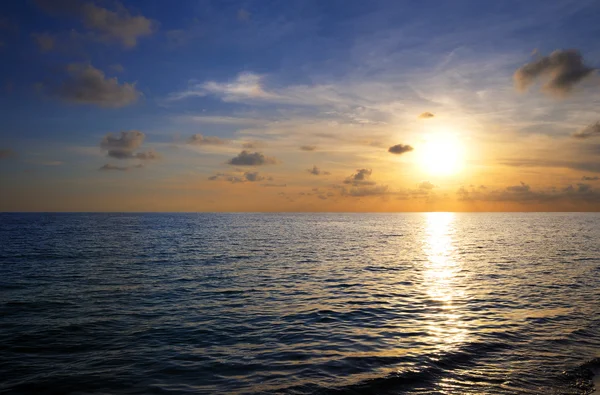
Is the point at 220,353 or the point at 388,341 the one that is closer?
the point at 220,353

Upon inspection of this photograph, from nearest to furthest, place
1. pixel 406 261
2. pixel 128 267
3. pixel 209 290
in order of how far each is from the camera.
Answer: pixel 209 290 < pixel 128 267 < pixel 406 261

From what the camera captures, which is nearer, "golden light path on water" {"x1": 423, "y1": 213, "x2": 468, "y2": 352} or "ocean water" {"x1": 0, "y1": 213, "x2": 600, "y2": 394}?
"ocean water" {"x1": 0, "y1": 213, "x2": 600, "y2": 394}

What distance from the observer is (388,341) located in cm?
2145

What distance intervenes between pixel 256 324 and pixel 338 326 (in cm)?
531

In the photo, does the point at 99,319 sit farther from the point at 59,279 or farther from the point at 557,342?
the point at 557,342

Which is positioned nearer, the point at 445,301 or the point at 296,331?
the point at 296,331

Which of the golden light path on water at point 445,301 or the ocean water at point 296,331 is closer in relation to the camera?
the ocean water at point 296,331

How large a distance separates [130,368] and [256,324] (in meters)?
8.71

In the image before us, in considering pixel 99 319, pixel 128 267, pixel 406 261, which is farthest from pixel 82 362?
pixel 406 261

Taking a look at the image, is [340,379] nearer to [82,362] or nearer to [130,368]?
[130,368]

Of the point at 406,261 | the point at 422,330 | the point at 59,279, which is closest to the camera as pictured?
the point at 422,330

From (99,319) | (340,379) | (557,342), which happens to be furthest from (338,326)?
(99,319)

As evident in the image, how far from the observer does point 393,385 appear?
15.9 metres

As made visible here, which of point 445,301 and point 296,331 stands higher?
point 296,331
